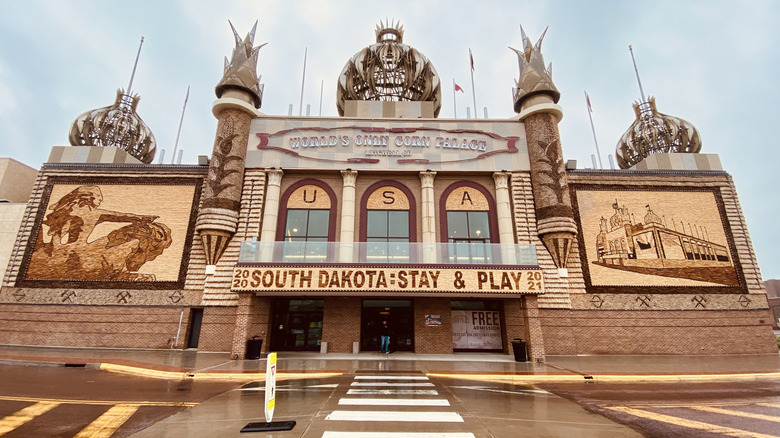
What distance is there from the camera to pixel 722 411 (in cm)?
796

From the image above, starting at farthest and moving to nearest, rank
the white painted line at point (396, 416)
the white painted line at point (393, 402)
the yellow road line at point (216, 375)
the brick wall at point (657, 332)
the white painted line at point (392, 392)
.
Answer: the brick wall at point (657, 332) → the yellow road line at point (216, 375) → the white painted line at point (392, 392) → the white painted line at point (393, 402) → the white painted line at point (396, 416)

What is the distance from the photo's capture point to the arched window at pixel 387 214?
22.2m

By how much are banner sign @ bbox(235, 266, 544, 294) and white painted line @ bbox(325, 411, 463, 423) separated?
10.4 metres

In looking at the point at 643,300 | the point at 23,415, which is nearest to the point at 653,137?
the point at 643,300

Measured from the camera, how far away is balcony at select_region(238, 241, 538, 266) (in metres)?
18.4

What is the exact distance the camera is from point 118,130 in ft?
88.2

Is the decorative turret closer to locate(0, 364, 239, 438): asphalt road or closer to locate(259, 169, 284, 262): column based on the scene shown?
locate(259, 169, 284, 262): column

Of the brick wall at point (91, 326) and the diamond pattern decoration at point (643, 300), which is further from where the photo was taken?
the diamond pattern decoration at point (643, 300)

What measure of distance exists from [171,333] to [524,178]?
2425 centimetres

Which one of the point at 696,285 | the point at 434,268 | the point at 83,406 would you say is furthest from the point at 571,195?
the point at 83,406

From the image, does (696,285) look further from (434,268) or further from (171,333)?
(171,333)

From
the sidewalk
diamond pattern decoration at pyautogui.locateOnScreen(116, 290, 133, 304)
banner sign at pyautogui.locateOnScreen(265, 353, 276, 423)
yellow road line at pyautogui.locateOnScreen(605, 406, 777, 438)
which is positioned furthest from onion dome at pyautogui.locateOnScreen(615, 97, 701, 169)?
diamond pattern decoration at pyautogui.locateOnScreen(116, 290, 133, 304)

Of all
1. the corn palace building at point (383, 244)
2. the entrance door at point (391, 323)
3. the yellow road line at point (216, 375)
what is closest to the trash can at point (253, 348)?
the corn palace building at point (383, 244)

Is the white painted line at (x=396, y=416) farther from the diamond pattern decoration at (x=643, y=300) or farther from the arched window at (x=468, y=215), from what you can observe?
the diamond pattern decoration at (x=643, y=300)
